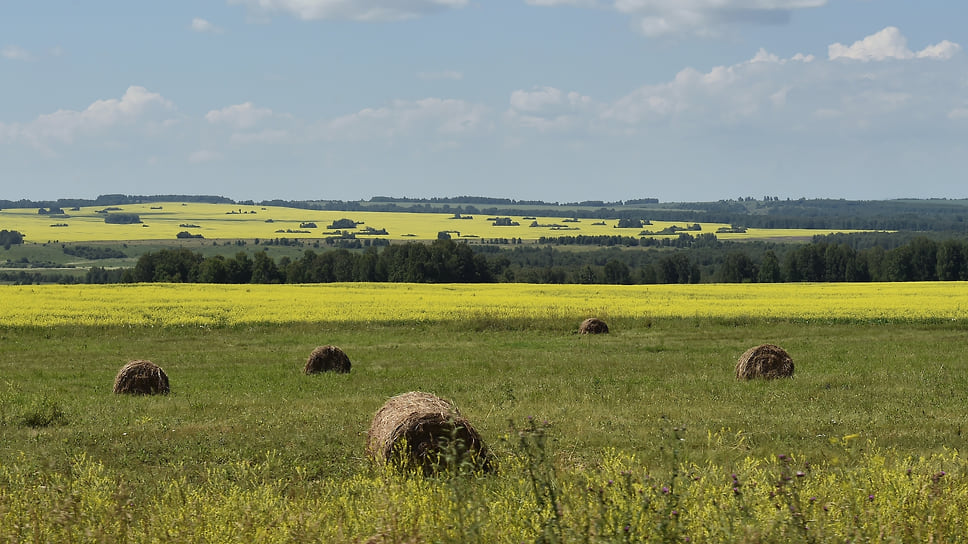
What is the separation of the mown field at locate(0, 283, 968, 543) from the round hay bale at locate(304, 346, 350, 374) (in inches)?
18.8

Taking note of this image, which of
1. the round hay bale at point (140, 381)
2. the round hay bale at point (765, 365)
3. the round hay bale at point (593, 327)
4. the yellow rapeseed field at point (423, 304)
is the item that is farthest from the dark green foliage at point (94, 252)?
the round hay bale at point (765, 365)

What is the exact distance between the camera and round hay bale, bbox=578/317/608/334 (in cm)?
3472

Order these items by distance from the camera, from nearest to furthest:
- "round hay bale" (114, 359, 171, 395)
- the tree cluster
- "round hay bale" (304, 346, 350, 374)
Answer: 1. "round hay bale" (114, 359, 171, 395)
2. "round hay bale" (304, 346, 350, 374)
3. the tree cluster

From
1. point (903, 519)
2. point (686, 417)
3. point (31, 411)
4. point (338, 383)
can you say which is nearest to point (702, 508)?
point (903, 519)

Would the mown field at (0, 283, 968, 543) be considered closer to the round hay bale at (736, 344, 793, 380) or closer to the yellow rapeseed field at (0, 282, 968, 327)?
the yellow rapeseed field at (0, 282, 968, 327)

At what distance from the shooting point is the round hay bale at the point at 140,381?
20766 mm

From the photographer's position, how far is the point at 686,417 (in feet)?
54.6

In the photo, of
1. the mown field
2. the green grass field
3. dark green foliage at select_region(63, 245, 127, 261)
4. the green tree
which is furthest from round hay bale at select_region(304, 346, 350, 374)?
dark green foliage at select_region(63, 245, 127, 261)

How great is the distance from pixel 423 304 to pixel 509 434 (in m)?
34.0

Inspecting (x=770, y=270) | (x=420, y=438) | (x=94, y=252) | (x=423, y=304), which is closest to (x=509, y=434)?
(x=420, y=438)

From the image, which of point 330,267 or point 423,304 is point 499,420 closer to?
point 423,304

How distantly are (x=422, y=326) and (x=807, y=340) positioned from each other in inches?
581

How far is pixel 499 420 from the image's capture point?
16391 mm

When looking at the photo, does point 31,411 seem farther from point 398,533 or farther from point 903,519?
point 903,519
